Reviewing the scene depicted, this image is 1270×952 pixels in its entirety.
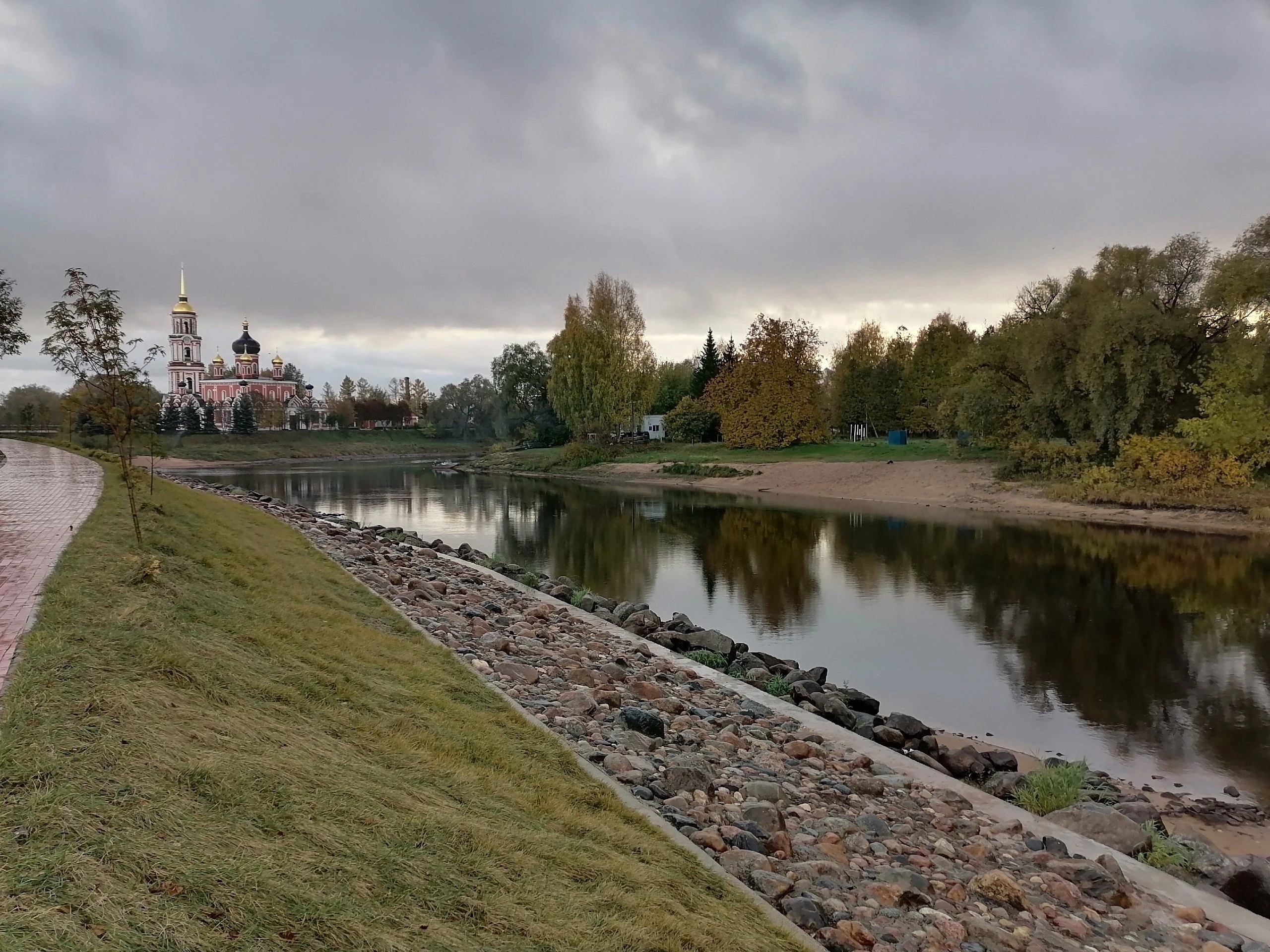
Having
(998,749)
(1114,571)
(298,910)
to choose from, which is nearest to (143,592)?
(298,910)

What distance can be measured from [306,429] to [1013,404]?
81.1 m

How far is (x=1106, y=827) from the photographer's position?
6.67 meters

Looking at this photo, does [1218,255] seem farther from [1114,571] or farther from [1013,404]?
[1114,571]

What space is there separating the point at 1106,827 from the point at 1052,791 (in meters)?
0.74

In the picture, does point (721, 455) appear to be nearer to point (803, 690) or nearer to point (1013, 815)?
point (803, 690)

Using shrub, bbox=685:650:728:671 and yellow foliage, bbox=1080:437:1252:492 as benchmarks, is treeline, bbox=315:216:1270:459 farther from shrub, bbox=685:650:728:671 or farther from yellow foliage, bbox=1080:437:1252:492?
shrub, bbox=685:650:728:671

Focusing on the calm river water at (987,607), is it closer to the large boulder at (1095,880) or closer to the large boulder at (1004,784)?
the large boulder at (1004,784)

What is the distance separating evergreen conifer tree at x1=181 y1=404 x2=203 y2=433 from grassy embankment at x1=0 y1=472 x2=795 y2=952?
292ft

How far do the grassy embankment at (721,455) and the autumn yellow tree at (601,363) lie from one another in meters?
2.92

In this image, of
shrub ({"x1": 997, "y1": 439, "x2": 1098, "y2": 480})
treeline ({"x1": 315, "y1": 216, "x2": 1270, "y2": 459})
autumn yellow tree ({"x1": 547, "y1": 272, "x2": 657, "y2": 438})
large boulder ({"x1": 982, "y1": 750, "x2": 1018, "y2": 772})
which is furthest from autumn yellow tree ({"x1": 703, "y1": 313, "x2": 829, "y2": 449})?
large boulder ({"x1": 982, "y1": 750, "x2": 1018, "y2": 772})

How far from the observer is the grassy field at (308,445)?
261ft

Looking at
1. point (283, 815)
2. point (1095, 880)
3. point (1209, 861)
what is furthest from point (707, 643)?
point (283, 815)

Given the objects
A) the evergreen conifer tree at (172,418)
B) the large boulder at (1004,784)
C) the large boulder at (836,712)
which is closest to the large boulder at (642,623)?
the large boulder at (836,712)

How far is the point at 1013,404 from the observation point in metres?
38.7
